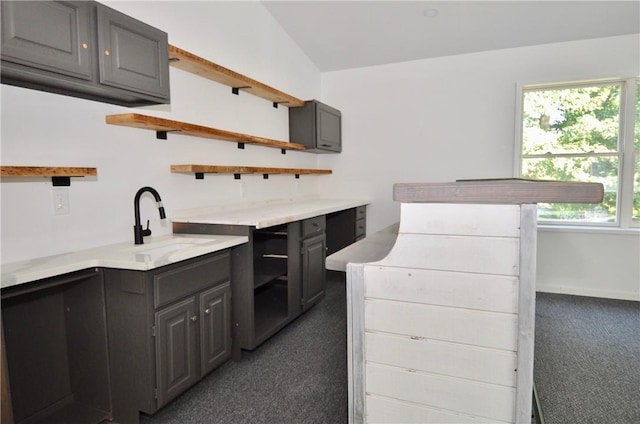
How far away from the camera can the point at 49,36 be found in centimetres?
144

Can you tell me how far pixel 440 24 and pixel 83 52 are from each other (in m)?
3.12

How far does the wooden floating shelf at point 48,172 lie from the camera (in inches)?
56.1

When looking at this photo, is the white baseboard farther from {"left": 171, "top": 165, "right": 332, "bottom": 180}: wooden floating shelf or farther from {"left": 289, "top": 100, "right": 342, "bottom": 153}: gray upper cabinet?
{"left": 171, "top": 165, "right": 332, "bottom": 180}: wooden floating shelf

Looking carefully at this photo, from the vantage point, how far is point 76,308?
183 cm

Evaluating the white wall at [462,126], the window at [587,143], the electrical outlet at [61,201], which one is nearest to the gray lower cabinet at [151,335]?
the electrical outlet at [61,201]

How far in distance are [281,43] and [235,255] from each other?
2.50 metres

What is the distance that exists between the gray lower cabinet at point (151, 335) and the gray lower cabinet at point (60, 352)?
3.1 inches

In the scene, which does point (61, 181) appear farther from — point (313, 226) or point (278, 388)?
point (313, 226)

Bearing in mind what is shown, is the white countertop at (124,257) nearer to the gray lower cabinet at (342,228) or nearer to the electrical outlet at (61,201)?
the electrical outlet at (61,201)

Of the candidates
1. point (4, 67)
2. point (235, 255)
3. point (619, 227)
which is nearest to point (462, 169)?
point (619, 227)

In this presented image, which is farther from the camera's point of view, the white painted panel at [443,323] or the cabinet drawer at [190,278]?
the cabinet drawer at [190,278]

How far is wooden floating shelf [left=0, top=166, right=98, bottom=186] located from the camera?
56.1 inches

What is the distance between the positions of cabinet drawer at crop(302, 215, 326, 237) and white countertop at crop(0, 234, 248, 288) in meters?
0.77

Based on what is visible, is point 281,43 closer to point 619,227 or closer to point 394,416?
point 394,416
